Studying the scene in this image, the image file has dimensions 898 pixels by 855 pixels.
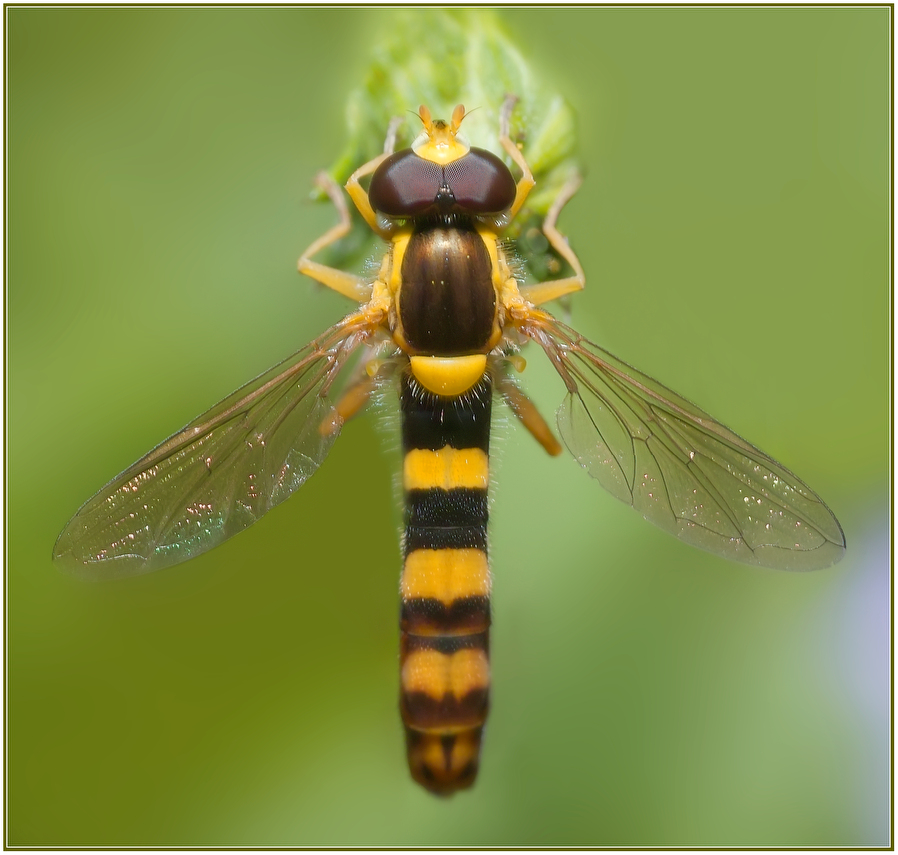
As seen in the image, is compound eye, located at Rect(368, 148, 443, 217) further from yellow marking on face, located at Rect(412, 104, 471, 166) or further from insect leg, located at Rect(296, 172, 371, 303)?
insect leg, located at Rect(296, 172, 371, 303)

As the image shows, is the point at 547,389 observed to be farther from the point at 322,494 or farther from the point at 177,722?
the point at 177,722

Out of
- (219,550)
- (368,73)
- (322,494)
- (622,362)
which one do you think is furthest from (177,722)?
(368,73)

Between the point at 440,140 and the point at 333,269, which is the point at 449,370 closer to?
the point at 333,269

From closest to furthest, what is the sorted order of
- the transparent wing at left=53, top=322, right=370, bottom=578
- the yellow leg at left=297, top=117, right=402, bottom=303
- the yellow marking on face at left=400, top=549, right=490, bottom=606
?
1. the transparent wing at left=53, top=322, right=370, bottom=578
2. the yellow leg at left=297, top=117, right=402, bottom=303
3. the yellow marking on face at left=400, top=549, right=490, bottom=606

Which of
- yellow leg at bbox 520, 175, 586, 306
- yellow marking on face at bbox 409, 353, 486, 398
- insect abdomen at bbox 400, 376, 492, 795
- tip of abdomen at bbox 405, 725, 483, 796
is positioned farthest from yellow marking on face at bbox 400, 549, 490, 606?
yellow leg at bbox 520, 175, 586, 306

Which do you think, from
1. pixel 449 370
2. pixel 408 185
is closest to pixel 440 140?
pixel 408 185
